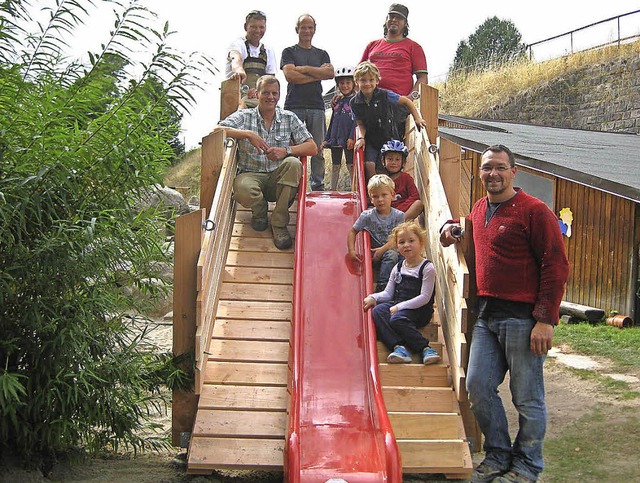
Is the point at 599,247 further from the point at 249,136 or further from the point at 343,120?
the point at 249,136

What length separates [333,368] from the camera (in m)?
5.06

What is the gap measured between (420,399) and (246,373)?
1.12 metres

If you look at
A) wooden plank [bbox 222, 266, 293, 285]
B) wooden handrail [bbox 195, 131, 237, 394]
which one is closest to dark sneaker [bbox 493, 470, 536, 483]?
wooden handrail [bbox 195, 131, 237, 394]

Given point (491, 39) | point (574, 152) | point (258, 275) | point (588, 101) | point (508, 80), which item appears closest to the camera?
point (258, 275)

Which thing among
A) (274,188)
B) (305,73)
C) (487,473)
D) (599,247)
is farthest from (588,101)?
(487,473)

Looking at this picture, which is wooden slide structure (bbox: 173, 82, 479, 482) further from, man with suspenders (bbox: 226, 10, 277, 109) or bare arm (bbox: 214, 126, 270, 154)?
man with suspenders (bbox: 226, 10, 277, 109)

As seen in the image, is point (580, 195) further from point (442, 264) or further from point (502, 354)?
point (502, 354)

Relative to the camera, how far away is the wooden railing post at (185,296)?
4992 millimetres

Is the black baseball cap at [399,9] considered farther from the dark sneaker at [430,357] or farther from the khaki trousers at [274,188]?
the dark sneaker at [430,357]

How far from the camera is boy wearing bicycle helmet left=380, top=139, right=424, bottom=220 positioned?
20.6ft

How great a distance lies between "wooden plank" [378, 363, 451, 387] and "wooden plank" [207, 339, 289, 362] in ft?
2.23

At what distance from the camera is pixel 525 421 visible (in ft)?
13.4

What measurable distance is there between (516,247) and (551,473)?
1954mm

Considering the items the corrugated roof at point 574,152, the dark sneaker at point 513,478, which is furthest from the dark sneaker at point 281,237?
the corrugated roof at point 574,152
